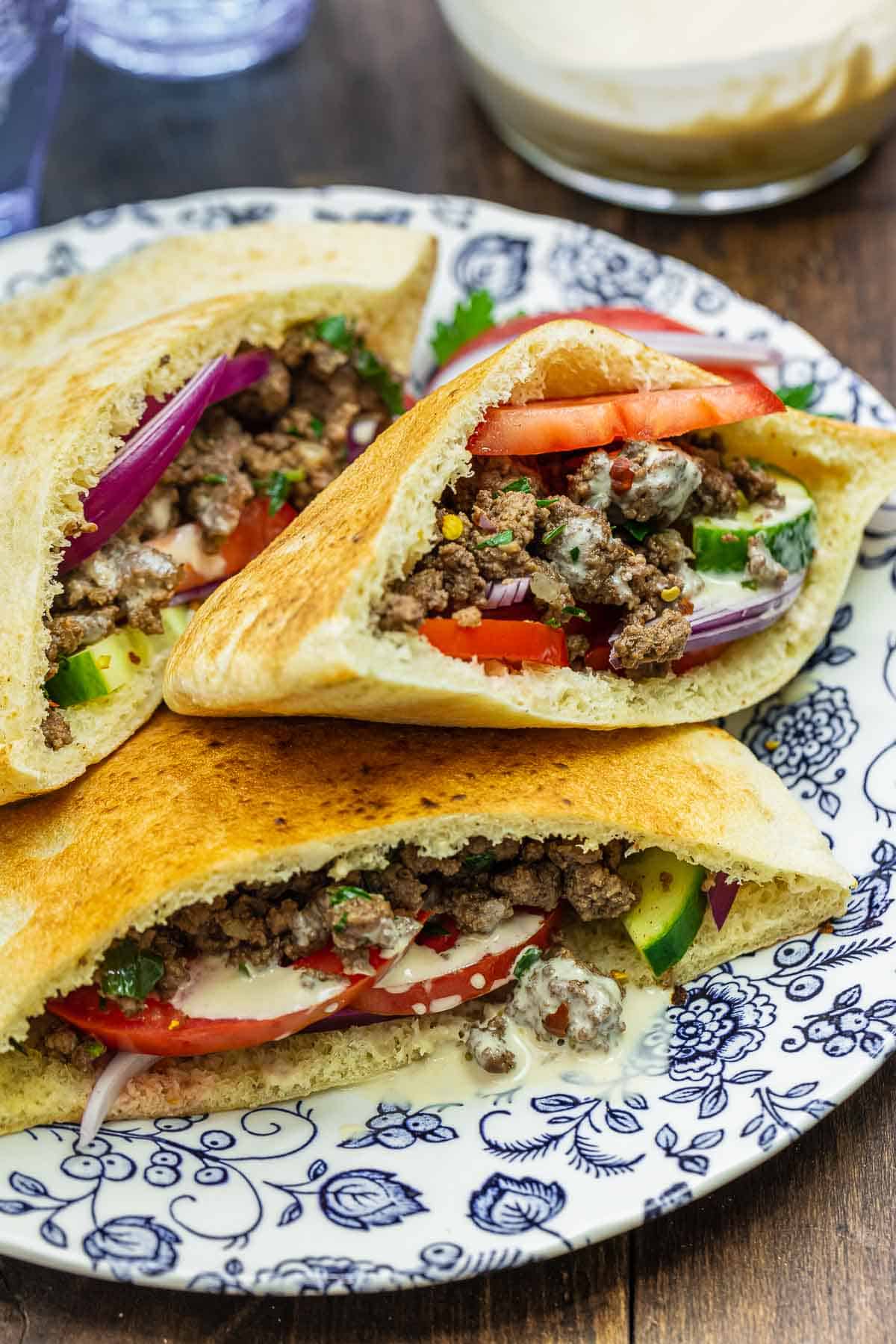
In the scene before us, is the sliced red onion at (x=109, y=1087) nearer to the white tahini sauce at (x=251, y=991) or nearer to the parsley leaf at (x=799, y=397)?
the white tahini sauce at (x=251, y=991)

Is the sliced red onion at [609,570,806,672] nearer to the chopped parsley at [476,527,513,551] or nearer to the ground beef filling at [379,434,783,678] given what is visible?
the ground beef filling at [379,434,783,678]

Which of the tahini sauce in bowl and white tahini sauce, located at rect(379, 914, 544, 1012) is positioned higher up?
the tahini sauce in bowl

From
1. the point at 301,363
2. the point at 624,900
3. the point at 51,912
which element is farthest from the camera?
the point at 301,363

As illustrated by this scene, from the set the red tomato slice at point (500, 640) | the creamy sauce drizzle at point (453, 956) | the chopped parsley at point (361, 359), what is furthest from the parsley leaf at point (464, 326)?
the creamy sauce drizzle at point (453, 956)

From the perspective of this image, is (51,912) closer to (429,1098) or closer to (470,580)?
(429,1098)

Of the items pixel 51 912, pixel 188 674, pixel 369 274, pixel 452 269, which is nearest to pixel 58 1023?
pixel 51 912

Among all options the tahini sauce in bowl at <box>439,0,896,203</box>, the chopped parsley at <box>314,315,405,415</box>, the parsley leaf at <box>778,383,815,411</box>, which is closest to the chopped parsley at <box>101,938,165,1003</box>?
the chopped parsley at <box>314,315,405,415</box>

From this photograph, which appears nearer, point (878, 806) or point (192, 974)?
point (192, 974)

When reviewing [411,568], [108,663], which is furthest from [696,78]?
[108,663]
